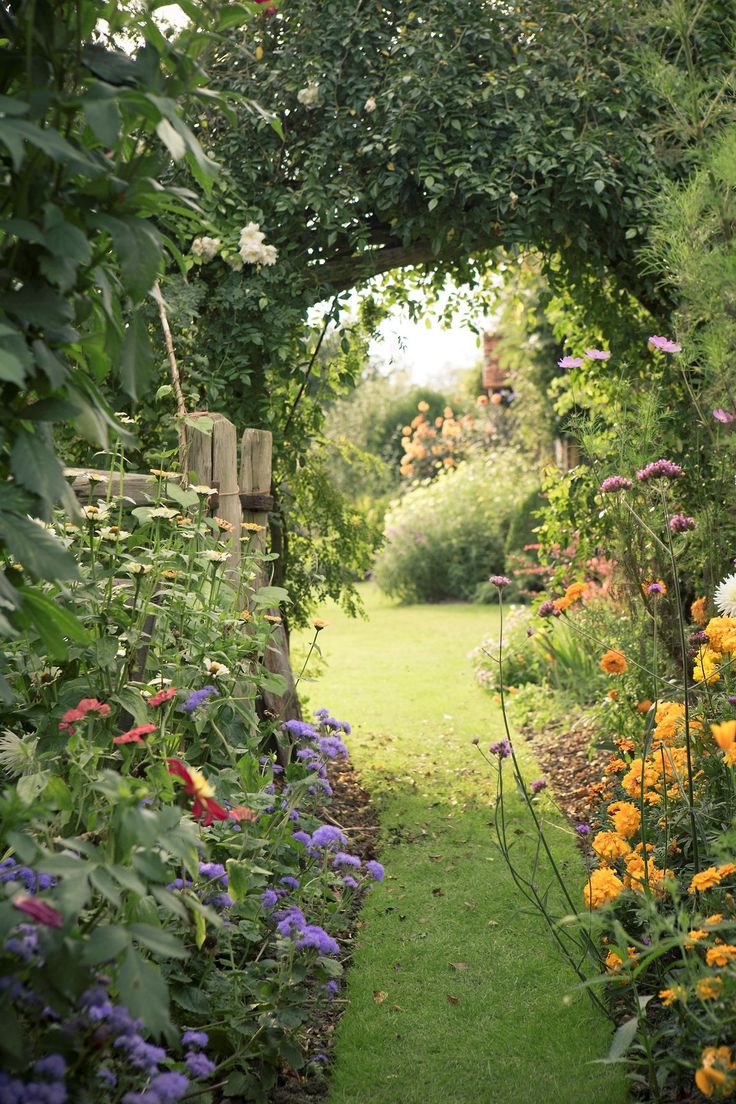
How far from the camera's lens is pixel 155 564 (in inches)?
110

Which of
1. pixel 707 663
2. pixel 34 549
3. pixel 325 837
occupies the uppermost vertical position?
pixel 34 549

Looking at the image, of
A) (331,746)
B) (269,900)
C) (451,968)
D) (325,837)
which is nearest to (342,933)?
(451,968)

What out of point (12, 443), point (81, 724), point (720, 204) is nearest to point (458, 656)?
point (720, 204)

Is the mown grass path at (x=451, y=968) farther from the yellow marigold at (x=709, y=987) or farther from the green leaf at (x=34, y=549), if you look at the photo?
the green leaf at (x=34, y=549)

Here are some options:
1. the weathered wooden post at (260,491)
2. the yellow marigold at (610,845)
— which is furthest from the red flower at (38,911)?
the weathered wooden post at (260,491)

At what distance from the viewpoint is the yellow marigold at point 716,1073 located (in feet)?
5.52

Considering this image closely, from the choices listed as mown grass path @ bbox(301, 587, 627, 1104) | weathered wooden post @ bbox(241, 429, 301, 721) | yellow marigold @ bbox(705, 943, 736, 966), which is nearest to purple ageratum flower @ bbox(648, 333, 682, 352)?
weathered wooden post @ bbox(241, 429, 301, 721)

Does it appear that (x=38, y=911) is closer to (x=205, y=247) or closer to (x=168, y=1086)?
(x=168, y=1086)

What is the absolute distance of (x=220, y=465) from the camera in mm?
3783

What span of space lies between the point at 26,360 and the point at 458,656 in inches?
278

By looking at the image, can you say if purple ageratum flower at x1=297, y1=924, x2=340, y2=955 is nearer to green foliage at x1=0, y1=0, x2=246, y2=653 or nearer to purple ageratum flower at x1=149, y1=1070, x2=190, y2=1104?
purple ageratum flower at x1=149, y1=1070, x2=190, y2=1104

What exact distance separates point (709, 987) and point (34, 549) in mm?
1372

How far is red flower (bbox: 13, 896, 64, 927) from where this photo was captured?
54.8 inches

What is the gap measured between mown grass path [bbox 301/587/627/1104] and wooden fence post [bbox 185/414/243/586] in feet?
4.35
